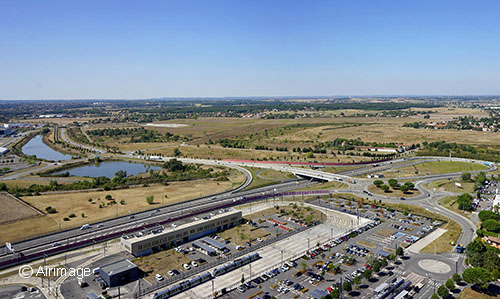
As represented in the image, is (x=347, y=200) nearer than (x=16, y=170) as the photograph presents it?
→ Yes

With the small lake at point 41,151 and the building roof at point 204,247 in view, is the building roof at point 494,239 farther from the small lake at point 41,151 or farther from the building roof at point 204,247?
the small lake at point 41,151

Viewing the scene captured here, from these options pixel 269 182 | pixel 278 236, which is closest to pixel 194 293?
pixel 278 236

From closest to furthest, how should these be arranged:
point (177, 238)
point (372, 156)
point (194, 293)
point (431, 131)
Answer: point (194, 293) < point (177, 238) < point (372, 156) < point (431, 131)

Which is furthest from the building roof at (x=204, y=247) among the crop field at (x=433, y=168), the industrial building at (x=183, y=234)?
the crop field at (x=433, y=168)

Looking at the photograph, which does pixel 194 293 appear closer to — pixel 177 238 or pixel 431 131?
pixel 177 238

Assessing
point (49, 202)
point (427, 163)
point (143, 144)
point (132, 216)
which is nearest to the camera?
point (132, 216)

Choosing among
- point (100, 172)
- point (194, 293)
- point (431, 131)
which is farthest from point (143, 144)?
point (431, 131)

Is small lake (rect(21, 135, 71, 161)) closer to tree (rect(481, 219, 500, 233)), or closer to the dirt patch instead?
the dirt patch

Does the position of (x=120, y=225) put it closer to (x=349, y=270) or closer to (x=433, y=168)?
(x=349, y=270)
